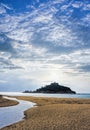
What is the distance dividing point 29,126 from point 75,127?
16.5 ft

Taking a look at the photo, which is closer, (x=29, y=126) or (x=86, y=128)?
(x=86, y=128)

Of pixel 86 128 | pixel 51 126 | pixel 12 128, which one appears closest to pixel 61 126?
pixel 51 126

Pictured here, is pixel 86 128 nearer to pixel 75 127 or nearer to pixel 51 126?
pixel 75 127

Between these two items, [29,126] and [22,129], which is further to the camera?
[29,126]

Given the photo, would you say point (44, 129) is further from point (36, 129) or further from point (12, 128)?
point (12, 128)

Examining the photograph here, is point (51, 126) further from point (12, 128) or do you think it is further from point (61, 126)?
point (12, 128)

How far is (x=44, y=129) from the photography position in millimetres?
24688

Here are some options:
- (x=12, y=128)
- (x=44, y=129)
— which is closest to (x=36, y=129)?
(x=44, y=129)

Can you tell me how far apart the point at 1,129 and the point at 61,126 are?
642cm

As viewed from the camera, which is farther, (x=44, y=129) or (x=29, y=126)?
(x=29, y=126)

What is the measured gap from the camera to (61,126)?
85.2ft

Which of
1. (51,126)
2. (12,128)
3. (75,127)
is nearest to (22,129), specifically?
(12,128)

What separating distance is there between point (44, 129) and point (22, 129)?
2265mm

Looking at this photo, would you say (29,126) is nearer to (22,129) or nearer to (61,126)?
(22,129)
